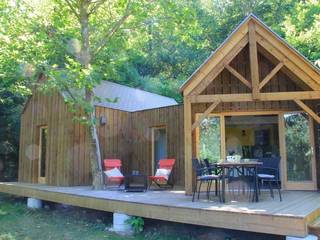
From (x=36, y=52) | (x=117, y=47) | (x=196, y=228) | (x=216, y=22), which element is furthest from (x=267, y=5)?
(x=196, y=228)

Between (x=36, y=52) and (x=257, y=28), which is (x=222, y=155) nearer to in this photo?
(x=257, y=28)

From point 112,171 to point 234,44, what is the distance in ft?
16.2

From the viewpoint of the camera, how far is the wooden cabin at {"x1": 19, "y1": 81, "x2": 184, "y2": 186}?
34.6 feet

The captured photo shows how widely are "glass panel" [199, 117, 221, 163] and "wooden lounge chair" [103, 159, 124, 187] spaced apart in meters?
2.65

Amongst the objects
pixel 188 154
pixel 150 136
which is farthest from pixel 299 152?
pixel 150 136

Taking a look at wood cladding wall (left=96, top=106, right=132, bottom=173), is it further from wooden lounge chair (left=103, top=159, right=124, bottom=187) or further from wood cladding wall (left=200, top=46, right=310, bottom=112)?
wood cladding wall (left=200, top=46, right=310, bottom=112)

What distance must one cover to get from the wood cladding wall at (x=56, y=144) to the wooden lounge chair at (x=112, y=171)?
70 cm

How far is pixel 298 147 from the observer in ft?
28.0

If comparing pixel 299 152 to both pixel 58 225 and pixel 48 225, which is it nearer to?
pixel 58 225

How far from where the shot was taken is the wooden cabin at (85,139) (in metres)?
10.5

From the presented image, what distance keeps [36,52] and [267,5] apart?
1638 cm

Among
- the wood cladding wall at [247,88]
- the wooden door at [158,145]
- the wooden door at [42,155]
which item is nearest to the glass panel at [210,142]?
the wood cladding wall at [247,88]

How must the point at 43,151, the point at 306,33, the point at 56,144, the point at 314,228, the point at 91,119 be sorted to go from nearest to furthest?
the point at 314,228 < the point at 91,119 < the point at 56,144 < the point at 43,151 < the point at 306,33

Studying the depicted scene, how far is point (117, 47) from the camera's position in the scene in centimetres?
1232
